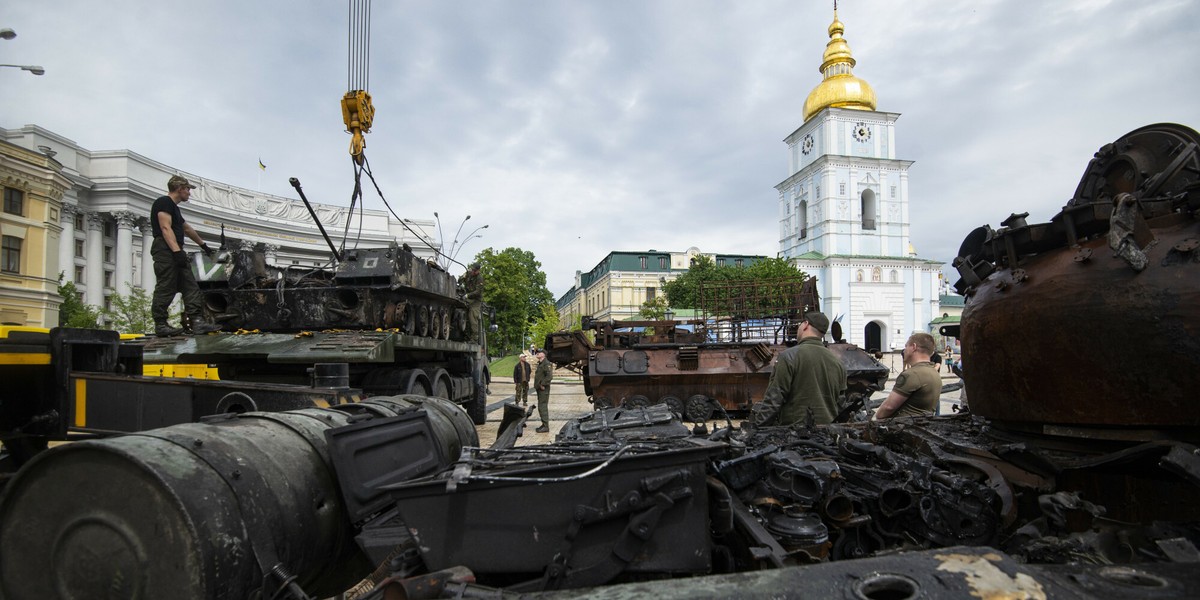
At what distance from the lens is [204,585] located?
68.9 inches

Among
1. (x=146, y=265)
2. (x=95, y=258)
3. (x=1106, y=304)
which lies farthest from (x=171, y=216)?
(x=146, y=265)

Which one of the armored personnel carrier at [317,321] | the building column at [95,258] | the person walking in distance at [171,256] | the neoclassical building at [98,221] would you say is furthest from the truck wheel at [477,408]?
the building column at [95,258]

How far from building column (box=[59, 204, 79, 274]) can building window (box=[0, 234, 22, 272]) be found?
9.12 m

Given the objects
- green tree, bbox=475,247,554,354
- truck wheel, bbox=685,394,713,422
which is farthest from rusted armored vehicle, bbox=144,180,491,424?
green tree, bbox=475,247,554,354

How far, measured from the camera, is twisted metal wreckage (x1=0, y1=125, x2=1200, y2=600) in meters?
1.80

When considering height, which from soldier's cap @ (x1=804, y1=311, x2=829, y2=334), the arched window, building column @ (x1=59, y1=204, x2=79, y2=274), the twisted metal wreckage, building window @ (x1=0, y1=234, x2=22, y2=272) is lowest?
the twisted metal wreckage

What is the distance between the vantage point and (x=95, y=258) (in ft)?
132

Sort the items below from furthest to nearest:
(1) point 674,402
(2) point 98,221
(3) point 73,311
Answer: (2) point 98,221
(3) point 73,311
(1) point 674,402

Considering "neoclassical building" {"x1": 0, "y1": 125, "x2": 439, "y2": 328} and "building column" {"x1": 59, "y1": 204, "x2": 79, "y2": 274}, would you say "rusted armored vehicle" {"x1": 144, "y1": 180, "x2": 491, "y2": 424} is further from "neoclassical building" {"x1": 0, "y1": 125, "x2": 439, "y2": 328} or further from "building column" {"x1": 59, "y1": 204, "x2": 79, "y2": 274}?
"building column" {"x1": 59, "y1": 204, "x2": 79, "y2": 274}

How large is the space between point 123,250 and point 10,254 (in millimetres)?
→ 12584

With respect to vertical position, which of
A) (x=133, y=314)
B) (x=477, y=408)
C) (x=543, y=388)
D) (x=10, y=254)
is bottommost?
(x=477, y=408)

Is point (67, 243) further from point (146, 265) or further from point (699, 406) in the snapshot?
point (699, 406)

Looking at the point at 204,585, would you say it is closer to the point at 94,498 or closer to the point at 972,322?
the point at 94,498

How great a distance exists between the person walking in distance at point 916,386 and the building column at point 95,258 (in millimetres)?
48196
